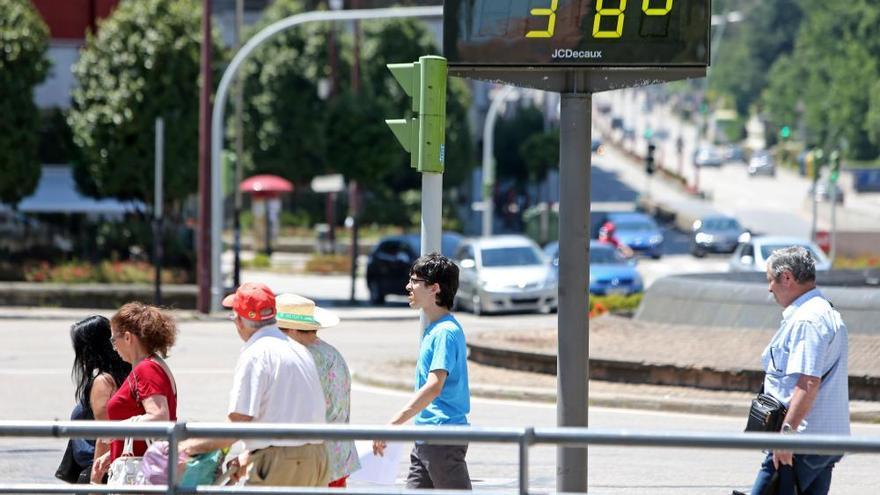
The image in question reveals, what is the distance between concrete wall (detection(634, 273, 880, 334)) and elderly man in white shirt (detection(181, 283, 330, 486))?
40.7ft

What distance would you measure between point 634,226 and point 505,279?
86.6 feet

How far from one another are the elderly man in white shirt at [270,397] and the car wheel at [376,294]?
29.4m

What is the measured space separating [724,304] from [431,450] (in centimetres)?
1315

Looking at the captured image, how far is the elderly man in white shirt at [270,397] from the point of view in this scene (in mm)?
7520

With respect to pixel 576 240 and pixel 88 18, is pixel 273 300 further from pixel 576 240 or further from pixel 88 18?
pixel 88 18

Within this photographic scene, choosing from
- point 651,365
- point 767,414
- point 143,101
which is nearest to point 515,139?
point 143,101

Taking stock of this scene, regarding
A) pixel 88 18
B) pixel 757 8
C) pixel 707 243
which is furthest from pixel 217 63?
pixel 757 8

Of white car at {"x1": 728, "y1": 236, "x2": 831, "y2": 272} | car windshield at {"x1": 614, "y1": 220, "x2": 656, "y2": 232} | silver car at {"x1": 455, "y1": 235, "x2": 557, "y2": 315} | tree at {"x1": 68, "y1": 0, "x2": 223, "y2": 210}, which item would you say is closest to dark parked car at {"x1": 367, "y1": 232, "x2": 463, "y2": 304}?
silver car at {"x1": 455, "y1": 235, "x2": 557, "y2": 315}

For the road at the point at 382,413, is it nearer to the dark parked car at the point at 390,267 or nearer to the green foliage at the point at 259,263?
the dark parked car at the point at 390,267

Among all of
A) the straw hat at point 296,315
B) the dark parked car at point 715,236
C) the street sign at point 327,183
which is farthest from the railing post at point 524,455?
the street sign at point 327,183

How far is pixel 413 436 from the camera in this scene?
7.26 m

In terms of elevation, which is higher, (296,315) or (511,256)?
(296,315)

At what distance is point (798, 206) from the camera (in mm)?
93062

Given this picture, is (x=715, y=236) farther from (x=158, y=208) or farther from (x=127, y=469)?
(x=127, y=469)
